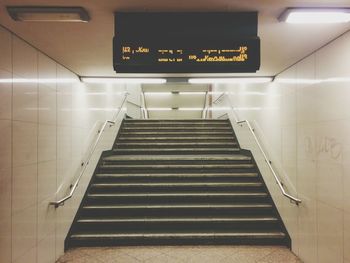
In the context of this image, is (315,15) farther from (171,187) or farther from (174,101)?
(174,101)

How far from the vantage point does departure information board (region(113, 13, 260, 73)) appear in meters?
2.47

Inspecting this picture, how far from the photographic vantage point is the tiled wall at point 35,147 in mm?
2775

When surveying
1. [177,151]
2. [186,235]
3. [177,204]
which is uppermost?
[177,151]

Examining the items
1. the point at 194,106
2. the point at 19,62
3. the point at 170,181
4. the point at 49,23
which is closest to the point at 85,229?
the point at 170,181

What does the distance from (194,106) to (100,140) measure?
864cm

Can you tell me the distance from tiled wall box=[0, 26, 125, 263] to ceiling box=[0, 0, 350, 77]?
0.24m

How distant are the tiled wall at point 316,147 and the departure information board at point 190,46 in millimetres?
1141

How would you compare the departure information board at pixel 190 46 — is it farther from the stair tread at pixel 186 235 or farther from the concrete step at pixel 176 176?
the concrete step at pixel 176 176

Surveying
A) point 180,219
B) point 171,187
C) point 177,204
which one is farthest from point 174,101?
point 180,219

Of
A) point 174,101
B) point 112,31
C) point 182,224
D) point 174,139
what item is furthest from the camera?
point 174,101

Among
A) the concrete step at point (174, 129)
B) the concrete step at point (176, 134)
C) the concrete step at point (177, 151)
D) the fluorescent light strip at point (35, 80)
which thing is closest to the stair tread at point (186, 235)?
the fluorescent light strip at point (35, 80)

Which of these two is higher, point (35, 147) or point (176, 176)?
point (35, 147)

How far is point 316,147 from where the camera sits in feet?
11.5

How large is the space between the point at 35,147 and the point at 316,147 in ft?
10.4
